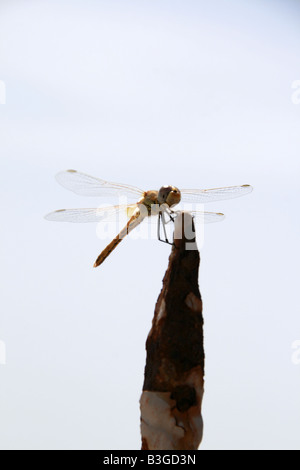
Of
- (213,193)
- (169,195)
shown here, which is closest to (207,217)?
(213,193)

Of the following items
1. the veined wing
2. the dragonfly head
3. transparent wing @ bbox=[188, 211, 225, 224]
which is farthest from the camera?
transparent wing @ bbox=[188, 211, 225, 224]

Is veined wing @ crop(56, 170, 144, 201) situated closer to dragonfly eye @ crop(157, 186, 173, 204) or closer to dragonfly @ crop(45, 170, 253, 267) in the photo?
dragonfly @ crop(45, 170, 253, 267)

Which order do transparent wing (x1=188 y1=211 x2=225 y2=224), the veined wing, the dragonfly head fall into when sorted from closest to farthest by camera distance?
the dragonfly head < the veined wing < transparent wing (x1=188 y1=211 x2=225 y2=224)

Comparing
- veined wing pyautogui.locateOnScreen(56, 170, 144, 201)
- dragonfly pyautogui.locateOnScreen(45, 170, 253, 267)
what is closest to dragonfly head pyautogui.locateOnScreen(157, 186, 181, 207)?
dragonfly pyautogui.locateOnScreen(45, 170, 253, 267)

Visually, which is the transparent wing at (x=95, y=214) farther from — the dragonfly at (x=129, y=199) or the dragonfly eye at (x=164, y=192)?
the dragonfly eye at (x=164, y=192)

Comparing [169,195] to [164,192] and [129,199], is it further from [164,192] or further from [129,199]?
[129,199]

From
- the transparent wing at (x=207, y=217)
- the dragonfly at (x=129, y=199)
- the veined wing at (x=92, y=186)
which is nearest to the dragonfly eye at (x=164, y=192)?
the dragonfly at (x=129, y=199)
